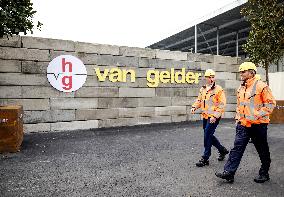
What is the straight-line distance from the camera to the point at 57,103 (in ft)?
29.1

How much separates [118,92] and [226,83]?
5538 millimetres

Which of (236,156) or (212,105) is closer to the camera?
(236,156)

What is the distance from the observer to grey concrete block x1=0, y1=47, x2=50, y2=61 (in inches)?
320

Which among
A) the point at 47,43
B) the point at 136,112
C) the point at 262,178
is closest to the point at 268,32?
the point at 136,112

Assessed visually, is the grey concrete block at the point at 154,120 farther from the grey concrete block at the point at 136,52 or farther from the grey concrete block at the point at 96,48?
the grey concrete block at the point at 96,48

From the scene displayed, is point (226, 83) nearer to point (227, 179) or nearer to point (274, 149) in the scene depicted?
point (274, 149)

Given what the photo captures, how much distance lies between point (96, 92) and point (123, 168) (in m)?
4.90

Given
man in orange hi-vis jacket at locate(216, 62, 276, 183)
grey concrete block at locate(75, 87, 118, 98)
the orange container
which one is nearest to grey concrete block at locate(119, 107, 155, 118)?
grey concrete block at locate(75, 87, 118, 98)

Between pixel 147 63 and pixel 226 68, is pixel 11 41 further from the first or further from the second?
pixel 226 68

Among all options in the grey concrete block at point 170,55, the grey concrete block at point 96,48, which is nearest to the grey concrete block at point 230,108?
the grey concrete block at point 170,55

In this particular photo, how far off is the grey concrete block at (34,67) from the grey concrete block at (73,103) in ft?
3.25

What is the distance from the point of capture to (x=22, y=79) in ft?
27.4

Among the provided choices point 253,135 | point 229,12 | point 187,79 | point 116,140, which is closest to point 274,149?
point 253,135

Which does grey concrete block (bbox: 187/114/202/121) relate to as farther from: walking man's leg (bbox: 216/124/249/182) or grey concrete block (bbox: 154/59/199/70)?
walking man's leg (bbox: 216/124/249/182)
